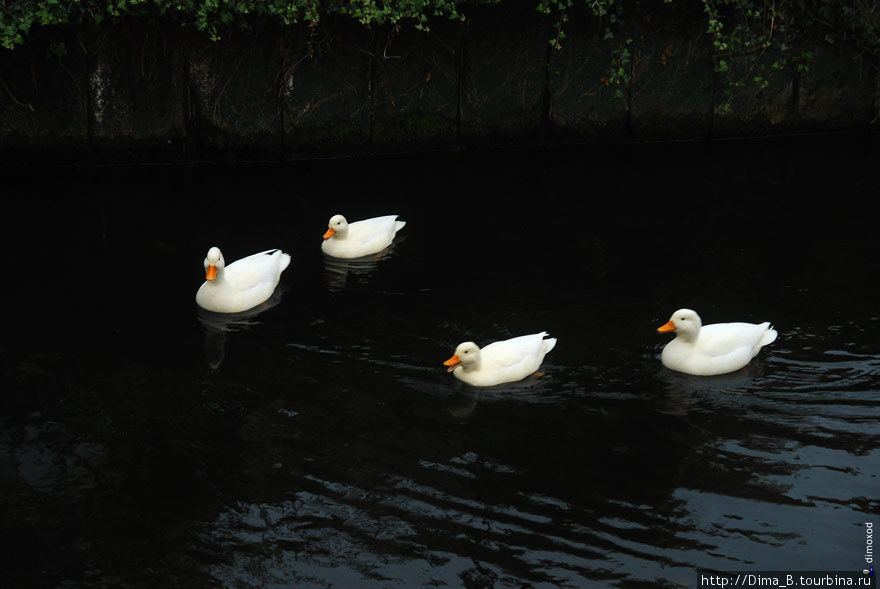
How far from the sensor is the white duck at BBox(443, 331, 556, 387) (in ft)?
23.5

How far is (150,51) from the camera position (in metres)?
11.8

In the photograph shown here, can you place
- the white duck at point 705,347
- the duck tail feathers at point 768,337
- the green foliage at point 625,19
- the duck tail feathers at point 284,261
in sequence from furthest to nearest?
the green foliage at point 625,19, the duck tail feathers at point 284,261, the duck tail feathers at point 768,337, the white duck at point 705,347

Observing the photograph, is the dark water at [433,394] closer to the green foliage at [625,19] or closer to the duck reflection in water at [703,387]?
the duck reflection in water at [703,387]

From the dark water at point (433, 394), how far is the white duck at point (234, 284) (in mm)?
169

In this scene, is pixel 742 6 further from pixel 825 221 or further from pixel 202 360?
pixel 202 360

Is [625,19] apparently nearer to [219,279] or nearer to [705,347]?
[705,347]


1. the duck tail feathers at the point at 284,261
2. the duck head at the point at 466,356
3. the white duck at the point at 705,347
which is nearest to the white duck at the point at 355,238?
the duck tail feathers at the point at 284,261

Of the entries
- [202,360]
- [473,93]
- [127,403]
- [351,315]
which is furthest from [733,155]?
[127,403]

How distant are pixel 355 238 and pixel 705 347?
372 centimetres

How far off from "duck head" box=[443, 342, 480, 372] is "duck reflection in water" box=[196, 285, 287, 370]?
1814 millimetres

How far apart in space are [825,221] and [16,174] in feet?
29.7

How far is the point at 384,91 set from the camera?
12.5 metres

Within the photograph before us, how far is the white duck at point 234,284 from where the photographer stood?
27.6 ft

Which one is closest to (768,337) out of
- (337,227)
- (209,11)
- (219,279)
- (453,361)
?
(453,361)
